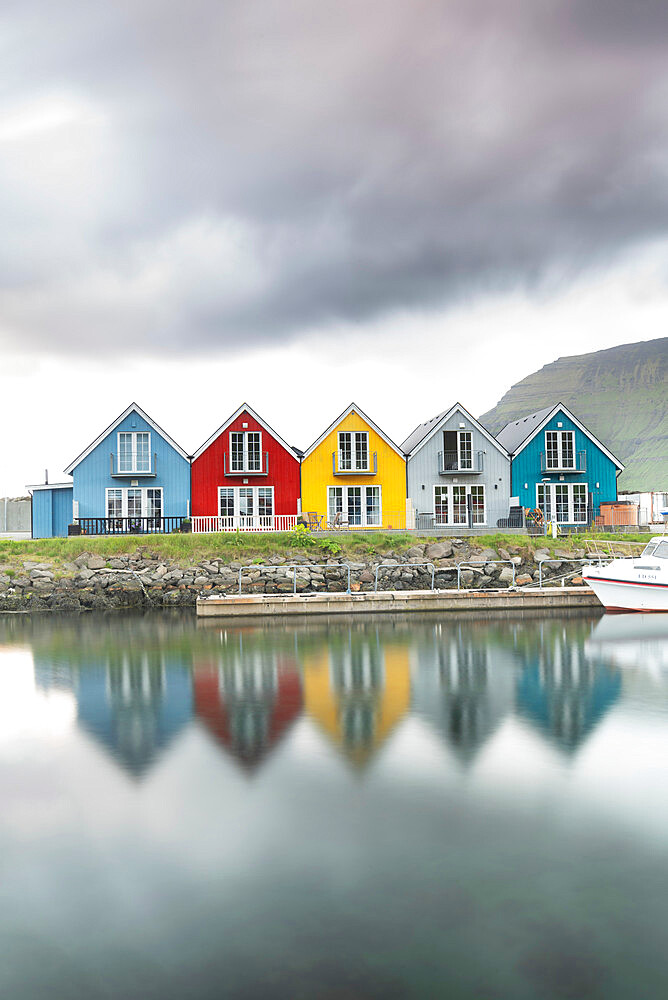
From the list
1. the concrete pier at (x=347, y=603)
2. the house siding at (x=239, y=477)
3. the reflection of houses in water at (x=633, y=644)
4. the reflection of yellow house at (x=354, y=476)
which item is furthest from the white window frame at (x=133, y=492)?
the reflection of houses in water at (x=633, y=644)

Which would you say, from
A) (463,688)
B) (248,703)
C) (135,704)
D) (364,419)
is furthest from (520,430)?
(135,704)

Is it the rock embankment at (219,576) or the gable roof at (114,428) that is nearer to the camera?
the rock embankment at (219,576)

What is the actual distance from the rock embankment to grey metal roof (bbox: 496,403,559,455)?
10605 mm

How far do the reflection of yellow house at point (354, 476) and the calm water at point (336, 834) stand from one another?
22.6 m

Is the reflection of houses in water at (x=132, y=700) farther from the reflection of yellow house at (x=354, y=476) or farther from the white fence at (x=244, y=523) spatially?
the reflection of yellow house at (x=354, y=476)

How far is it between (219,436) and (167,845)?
105ft

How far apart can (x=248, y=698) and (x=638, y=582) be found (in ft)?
53.8

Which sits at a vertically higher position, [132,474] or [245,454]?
[245,454]

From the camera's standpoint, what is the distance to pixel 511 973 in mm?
5609

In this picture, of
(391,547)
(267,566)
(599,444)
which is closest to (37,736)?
(267,566)

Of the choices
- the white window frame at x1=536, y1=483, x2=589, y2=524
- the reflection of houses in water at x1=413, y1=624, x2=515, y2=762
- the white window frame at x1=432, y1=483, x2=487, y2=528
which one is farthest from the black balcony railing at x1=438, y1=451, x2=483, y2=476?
the reflection of houses in water at x1=413, y1=624, x2=515, y2=762

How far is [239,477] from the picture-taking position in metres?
39.1

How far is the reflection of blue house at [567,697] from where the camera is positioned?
41.3 ft

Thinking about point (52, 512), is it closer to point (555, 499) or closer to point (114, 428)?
point (114, 428)
